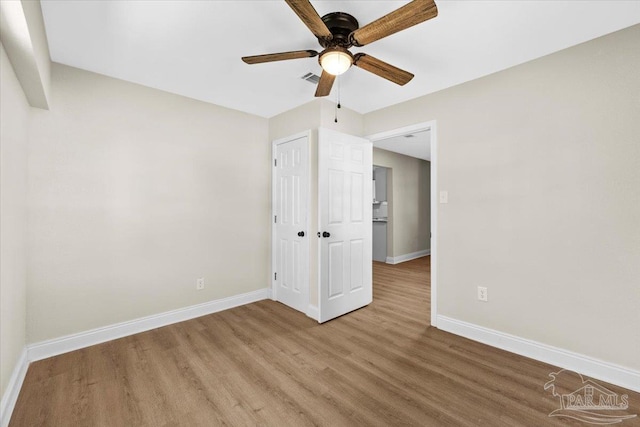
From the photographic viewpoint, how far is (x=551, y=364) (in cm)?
214

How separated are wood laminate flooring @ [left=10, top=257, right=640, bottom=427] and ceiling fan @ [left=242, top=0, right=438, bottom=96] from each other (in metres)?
2.19

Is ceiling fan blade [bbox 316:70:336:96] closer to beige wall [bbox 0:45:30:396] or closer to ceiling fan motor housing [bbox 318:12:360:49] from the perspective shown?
ceiling fan motor housing [bbox 318:12:360:49]

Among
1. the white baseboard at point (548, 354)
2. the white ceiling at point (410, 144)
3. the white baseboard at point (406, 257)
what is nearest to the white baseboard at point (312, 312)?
the white baseboard at point (548, 354)

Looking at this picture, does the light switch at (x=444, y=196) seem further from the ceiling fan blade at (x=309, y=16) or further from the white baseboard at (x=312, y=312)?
the ceiling fan blade at (x=309, y=16)

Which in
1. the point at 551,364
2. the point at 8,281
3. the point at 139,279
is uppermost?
the point at 8,281

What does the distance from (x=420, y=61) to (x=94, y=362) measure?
3694 millimetres

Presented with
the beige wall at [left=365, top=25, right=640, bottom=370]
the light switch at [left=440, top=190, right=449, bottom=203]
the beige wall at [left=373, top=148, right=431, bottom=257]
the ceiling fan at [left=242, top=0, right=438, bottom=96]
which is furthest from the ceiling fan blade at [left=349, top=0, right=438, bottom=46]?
the beige wall at [left=373, top=148, right=431, bottom=257]

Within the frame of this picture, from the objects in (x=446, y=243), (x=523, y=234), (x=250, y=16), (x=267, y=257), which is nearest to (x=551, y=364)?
(x=523, y=234)

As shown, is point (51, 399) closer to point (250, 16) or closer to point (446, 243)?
point (250, 16)

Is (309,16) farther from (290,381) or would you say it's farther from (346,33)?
(290,381)

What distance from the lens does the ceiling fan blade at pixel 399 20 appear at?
1.30 m

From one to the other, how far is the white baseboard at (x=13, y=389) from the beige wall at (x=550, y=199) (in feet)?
11.0

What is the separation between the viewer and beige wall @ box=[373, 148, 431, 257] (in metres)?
6.14

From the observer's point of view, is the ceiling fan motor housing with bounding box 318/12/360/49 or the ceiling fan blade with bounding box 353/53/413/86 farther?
the ceiling fan blade with bounding box 353/53/413/86
